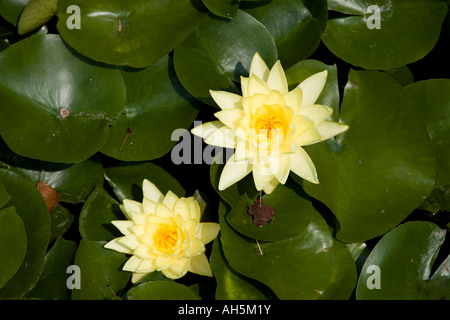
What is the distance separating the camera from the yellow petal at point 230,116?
163cm

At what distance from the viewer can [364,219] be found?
186 cm

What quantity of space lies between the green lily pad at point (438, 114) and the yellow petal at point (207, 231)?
40.5 inches

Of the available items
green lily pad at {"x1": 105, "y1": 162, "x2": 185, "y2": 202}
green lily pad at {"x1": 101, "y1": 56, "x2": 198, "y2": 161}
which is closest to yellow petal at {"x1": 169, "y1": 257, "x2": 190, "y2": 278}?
green lily pad at {"x1": 105, "y1": 162, "x2": 185, "y2": 202}

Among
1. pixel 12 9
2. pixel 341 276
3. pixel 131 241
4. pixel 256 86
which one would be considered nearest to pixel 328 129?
pixel 256 86

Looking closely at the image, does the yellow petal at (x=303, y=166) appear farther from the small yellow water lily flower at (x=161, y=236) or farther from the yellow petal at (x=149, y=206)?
the yellow petal at (x=149, y=206)

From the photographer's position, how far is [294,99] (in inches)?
63.3

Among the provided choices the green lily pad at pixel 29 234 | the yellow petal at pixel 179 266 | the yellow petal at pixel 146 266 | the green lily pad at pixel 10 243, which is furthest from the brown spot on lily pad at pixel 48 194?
the yellow petal at pixel 179 266

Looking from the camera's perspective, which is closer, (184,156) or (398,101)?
(398,101)

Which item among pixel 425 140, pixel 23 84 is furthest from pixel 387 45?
pixel 23 84

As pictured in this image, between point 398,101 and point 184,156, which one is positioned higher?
point 398,101

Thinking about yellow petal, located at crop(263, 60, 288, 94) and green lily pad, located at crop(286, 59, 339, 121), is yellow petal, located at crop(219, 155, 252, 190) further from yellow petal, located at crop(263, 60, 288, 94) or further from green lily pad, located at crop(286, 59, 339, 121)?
green lily pad, located at crop(286, 59, 339, 121)
